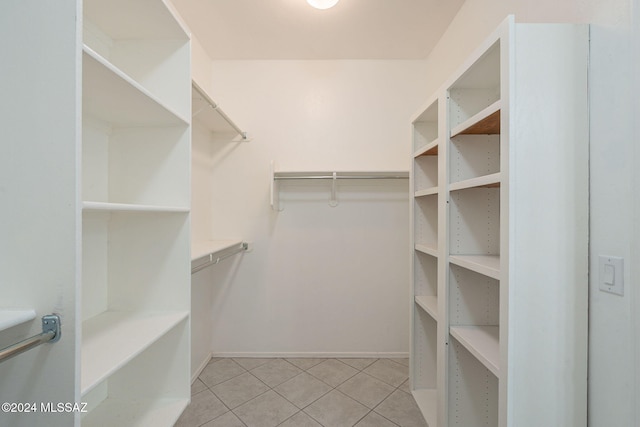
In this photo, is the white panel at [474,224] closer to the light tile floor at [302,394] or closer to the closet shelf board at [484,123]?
the closet shelf board at [484,123]

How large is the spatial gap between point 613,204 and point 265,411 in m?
2.04

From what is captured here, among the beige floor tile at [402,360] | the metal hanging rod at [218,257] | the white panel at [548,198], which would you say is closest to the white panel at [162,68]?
the metal hanging rod at [218,257]

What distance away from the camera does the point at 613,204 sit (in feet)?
2.82

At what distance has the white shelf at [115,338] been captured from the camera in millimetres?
779

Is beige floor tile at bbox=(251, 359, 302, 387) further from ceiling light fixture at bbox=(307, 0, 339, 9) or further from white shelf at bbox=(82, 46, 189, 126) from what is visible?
ceiling light fixture at bbox=(307, 0, 339, 9)

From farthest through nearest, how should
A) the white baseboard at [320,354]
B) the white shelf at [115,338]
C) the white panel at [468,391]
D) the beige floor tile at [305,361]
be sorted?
the white baseboard at [320,354]
the beige floor tile at [305,361]
the white panel at [468,391]
the white shelf at [115,338]

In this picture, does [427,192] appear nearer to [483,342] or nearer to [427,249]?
[427,249]

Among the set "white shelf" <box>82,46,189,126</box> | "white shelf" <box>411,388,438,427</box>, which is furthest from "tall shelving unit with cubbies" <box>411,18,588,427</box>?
"white shelf" <box>82,46,189,126</box>

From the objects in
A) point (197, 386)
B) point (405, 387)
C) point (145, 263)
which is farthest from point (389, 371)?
point (145, 263)

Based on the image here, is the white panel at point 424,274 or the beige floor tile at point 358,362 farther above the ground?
the white panel at point 424,274

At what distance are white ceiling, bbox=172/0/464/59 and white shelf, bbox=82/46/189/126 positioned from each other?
115 centimetres

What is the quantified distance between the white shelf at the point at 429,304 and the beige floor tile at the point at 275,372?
1.14 m

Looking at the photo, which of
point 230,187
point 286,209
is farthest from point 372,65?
point 230,187

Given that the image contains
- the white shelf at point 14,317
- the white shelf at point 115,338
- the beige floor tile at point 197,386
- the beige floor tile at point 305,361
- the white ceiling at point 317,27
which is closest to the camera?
the white shelf at point 14,317
